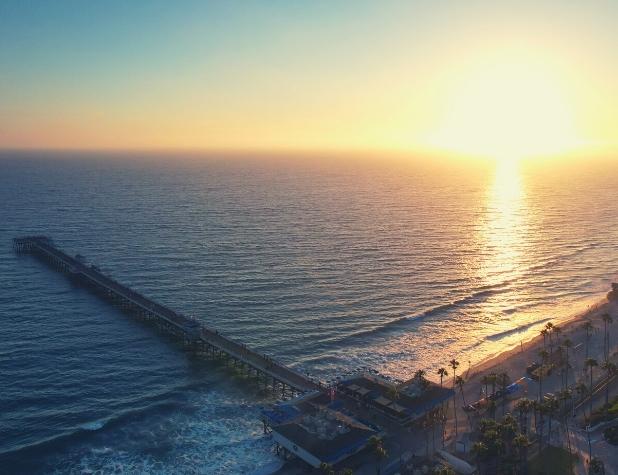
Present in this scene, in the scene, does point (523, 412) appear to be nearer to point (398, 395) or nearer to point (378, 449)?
point (398, 395)

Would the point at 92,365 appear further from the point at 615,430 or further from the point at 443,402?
the point at 615,430

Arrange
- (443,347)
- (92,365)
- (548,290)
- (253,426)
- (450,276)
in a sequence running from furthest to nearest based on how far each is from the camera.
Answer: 1. (450,276)
2. (548,290)
3. (443,347)
4. (92,365)
5. (253,426)

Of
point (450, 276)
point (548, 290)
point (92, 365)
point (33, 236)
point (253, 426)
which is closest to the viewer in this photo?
point (253, 426)

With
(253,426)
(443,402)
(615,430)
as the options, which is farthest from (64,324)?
(615,430)

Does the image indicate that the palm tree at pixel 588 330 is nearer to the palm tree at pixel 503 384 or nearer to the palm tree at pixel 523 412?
the palm tree at pixel 503 384

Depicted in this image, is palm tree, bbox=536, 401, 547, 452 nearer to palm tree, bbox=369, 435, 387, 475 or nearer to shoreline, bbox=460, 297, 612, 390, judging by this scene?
shoreline, bbox=460, 297, 612, 390

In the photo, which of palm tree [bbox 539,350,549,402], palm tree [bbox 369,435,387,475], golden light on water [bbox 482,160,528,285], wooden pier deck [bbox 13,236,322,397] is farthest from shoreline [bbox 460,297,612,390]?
palm tree [bbox 369,435,387,475]

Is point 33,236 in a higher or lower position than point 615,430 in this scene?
higher

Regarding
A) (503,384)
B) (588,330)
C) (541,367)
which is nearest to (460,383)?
(503,384)
